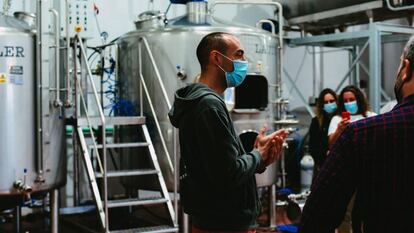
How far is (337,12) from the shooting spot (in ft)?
22.2

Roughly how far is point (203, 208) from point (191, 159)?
20cm

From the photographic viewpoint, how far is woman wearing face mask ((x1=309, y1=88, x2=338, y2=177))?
5461 mm

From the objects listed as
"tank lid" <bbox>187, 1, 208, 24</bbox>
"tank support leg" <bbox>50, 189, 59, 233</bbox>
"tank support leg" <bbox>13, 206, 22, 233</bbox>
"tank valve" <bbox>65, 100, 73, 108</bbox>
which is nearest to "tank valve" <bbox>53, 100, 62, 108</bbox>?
"tank valve" <bbox>65, 100, 73, 108</bbox>

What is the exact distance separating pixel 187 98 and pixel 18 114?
3.03m

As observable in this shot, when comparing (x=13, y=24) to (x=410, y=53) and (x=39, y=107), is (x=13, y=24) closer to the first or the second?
(x=39, y=107)

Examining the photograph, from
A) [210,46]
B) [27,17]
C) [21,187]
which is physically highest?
[27,17]

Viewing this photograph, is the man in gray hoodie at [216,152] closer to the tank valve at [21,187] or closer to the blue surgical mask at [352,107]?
the tank valve at [21,187]

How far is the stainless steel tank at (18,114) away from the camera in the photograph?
4641mm

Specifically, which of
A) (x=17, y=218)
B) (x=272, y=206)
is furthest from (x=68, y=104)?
(x=272, y=206)

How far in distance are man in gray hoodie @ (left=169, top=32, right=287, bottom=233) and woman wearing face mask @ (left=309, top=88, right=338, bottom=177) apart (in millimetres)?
3327

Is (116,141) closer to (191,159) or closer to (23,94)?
(23,94)

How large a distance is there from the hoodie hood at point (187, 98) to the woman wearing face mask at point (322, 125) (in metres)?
3.51

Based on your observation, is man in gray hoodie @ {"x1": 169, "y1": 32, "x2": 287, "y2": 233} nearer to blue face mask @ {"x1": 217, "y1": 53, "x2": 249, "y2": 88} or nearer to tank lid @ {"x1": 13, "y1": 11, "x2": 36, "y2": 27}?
blue face mask @ {"x1": 217, "y1": 53, "x2": 249, "y2": 88}

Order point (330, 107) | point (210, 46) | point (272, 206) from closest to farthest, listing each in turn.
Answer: point (210, 46)
point (330, 107)
point (272, 206)
